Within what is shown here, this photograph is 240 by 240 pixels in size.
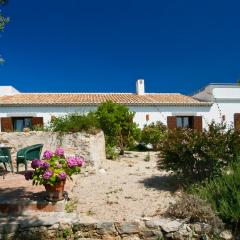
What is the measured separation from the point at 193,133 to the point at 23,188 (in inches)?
160

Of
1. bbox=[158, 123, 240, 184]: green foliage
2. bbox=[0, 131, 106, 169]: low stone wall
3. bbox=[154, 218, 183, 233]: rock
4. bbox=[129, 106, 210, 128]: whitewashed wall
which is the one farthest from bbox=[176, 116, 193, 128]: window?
bbox=[154, 218, 183, 233]: rock

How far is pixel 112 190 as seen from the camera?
860 centimetres

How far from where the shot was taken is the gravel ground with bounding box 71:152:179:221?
22.9ft

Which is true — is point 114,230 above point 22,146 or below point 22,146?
below

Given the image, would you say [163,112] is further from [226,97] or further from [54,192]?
[54,192]

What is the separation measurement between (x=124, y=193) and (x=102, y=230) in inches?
97.7

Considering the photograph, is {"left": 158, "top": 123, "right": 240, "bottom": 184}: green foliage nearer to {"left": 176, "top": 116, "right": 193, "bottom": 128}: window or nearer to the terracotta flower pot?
the terracotta flower pot

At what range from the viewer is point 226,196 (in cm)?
621

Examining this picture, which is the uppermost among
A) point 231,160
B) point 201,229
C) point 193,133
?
point 193,133

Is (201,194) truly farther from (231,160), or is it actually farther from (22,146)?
(22,146)

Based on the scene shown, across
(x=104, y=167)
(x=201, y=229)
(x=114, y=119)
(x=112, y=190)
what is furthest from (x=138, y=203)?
(x=114, y=119)

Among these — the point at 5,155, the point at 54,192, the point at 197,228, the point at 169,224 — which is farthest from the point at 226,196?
the point at 5,155

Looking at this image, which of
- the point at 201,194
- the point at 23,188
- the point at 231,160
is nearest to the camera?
the point at 201,194

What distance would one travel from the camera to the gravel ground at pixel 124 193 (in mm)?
6992
